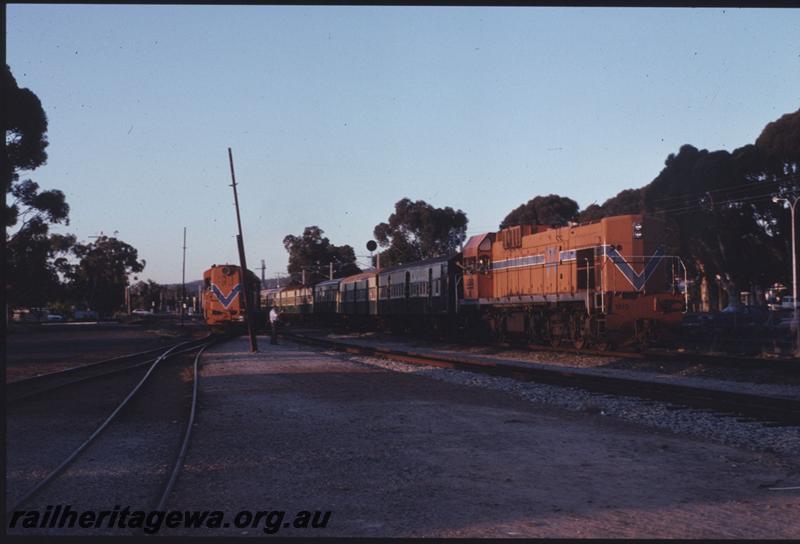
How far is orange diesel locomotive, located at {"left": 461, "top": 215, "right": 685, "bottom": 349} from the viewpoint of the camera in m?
20.9

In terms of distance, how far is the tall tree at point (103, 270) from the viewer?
98750 mm

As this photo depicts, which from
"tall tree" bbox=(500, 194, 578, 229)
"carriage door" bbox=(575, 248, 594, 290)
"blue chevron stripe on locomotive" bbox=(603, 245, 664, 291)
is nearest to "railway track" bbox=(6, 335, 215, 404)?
"carriage door" bbox=(575, 248, 594, 290)

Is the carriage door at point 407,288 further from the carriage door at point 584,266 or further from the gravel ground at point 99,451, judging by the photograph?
the gravel ground at point 99,451

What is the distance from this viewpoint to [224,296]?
38.2 meters

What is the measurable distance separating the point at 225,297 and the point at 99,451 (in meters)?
29.9

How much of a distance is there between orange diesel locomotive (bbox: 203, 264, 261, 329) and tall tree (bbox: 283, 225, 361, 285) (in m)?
59.2

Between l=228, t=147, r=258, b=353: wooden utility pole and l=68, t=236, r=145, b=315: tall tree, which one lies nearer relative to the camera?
l=228, t=147, r=258, b=353: wooden utility pole

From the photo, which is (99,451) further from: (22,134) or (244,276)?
(22,134)

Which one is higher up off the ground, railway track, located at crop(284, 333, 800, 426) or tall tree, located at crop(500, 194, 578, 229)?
tall tree, located at crop(500, 194, 578, 229)

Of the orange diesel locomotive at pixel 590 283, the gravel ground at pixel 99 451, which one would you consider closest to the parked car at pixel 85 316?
the orange diesel locomotive at pixel 590 283

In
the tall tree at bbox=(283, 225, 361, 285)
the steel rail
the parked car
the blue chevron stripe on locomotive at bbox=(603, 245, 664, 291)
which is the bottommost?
the steel rail

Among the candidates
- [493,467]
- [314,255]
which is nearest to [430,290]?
[493,467]

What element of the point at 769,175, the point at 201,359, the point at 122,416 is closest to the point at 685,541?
the point at 122,416

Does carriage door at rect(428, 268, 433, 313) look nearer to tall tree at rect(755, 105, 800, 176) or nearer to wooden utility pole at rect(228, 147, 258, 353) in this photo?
wooden utility pole at rect(228, 147, 258, 353)
